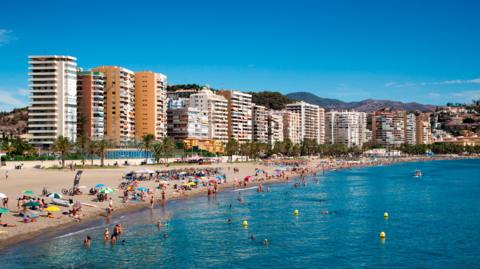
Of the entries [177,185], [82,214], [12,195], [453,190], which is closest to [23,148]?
[177,185]

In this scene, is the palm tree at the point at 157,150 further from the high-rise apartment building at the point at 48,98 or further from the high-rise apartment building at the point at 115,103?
the high-rise apartment building at the point at 115,103

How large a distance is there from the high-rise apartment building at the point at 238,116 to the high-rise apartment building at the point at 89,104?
5336 centimetres

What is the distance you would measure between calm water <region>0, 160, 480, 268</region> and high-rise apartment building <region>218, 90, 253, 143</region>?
392 feet

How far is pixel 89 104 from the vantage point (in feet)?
429

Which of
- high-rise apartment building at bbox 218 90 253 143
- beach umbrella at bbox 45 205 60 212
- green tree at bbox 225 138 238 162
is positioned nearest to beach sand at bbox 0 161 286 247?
beach umbrella at bbox 45 205 60 212

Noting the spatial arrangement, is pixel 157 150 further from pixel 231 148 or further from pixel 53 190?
pixel 53 190

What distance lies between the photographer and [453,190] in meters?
76.0

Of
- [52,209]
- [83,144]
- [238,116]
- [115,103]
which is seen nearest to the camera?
[52,209]

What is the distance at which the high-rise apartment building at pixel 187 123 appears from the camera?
159250mm

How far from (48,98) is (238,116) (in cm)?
7305

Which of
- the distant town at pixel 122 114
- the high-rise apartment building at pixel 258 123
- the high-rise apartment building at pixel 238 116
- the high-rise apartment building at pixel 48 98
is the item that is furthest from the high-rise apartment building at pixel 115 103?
the high-rise apartment building at pixel 258 123

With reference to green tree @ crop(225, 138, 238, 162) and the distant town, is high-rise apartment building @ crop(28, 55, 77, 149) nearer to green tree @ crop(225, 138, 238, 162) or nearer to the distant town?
the distant town

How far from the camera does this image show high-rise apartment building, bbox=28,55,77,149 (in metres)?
121

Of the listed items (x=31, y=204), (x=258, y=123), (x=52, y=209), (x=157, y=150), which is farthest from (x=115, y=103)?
(x=52, y=209)
